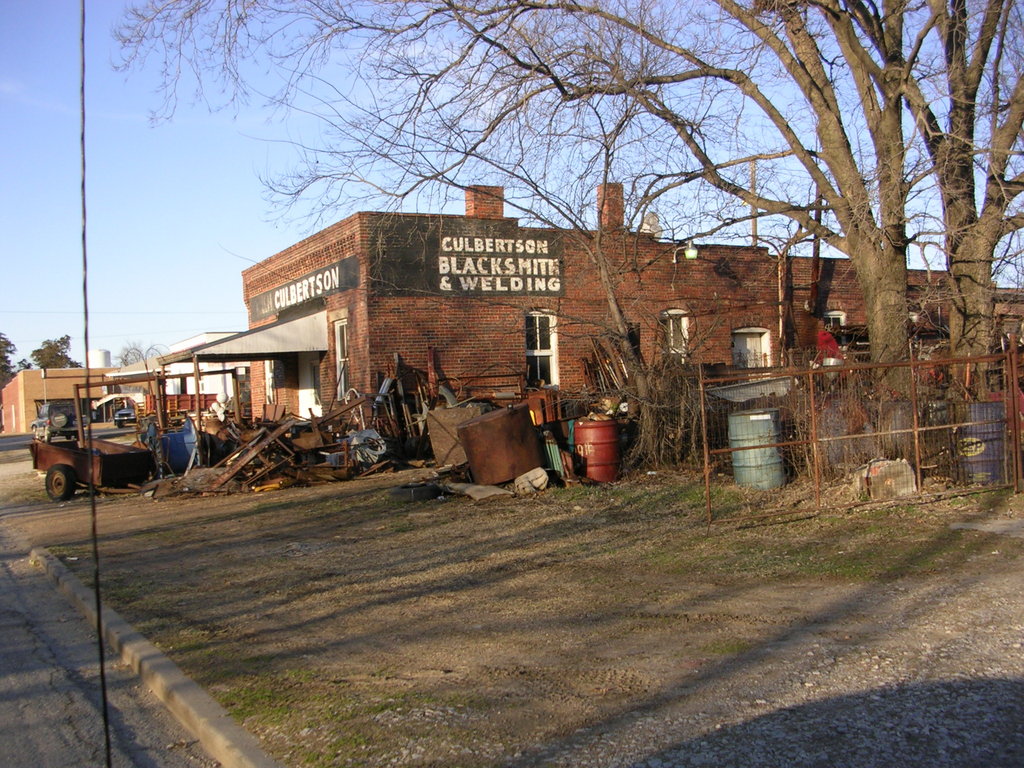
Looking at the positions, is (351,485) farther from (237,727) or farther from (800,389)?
(237,727)

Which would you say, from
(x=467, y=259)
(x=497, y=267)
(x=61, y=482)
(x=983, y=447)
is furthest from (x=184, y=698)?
(x=497, y=267)

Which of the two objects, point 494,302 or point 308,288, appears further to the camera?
point 308,288

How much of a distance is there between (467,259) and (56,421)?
2565 centimetres

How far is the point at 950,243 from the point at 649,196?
4412mm

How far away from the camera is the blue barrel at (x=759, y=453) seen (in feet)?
40.4

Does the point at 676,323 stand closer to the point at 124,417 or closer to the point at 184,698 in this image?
the point at 184,698

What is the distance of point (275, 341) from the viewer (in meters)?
21.0

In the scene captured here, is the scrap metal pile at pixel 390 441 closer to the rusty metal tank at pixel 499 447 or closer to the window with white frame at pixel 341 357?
the rusty metal tank at pixel 499 447

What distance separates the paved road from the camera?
499 cm

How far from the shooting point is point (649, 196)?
14.2 metres

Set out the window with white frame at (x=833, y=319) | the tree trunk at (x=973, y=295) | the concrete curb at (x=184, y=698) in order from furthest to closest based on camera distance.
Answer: the window with white frame at (x=833, y=319), the tree trunk at (x=973, y=295), the concrete curb at (x=184, y=698)

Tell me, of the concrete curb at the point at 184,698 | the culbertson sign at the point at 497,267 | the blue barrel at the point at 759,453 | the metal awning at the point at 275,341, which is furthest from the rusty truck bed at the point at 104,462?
the blue barrel at the point at 759,453

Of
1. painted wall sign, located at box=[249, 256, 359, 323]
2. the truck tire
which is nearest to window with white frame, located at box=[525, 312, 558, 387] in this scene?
painted wall sign, located at box=[249, 256, 359, 323]

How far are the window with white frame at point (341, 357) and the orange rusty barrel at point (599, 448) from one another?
8196 millimetres
